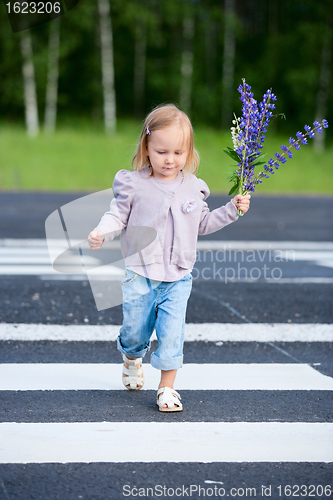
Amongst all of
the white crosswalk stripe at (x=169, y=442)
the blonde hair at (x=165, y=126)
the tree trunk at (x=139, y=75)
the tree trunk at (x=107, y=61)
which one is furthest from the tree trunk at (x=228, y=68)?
the white crosswalk stripe at (x=169, y=442)

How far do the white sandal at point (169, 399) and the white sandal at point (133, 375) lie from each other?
0.73 feet

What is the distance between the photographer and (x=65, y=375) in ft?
12.8

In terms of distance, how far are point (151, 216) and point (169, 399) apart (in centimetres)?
91

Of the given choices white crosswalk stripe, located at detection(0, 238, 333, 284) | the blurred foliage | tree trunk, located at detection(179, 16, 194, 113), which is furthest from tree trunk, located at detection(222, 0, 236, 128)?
white crosswalk stripe, located at detection(0, 238, 333, 284)

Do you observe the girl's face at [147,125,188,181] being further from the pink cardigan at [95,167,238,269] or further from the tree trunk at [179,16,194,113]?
the tree trunk at [179,16,194,113]

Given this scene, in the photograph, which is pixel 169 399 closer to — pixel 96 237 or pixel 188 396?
pixel 188 396

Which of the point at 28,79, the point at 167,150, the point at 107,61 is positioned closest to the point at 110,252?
the point at 167,150

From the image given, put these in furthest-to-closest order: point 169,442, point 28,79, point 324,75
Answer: point 324,75 → point 28,79 → point 169,442

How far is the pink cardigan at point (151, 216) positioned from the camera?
332 centimetres

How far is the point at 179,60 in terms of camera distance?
1275 inches

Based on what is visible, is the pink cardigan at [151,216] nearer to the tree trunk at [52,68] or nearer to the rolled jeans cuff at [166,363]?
the rolled jeans cuff at [166,363]

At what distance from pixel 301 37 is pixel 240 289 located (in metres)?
27.7

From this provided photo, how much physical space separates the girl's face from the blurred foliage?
25995 millimetres

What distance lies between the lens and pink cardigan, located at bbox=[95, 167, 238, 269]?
3.32 metres
